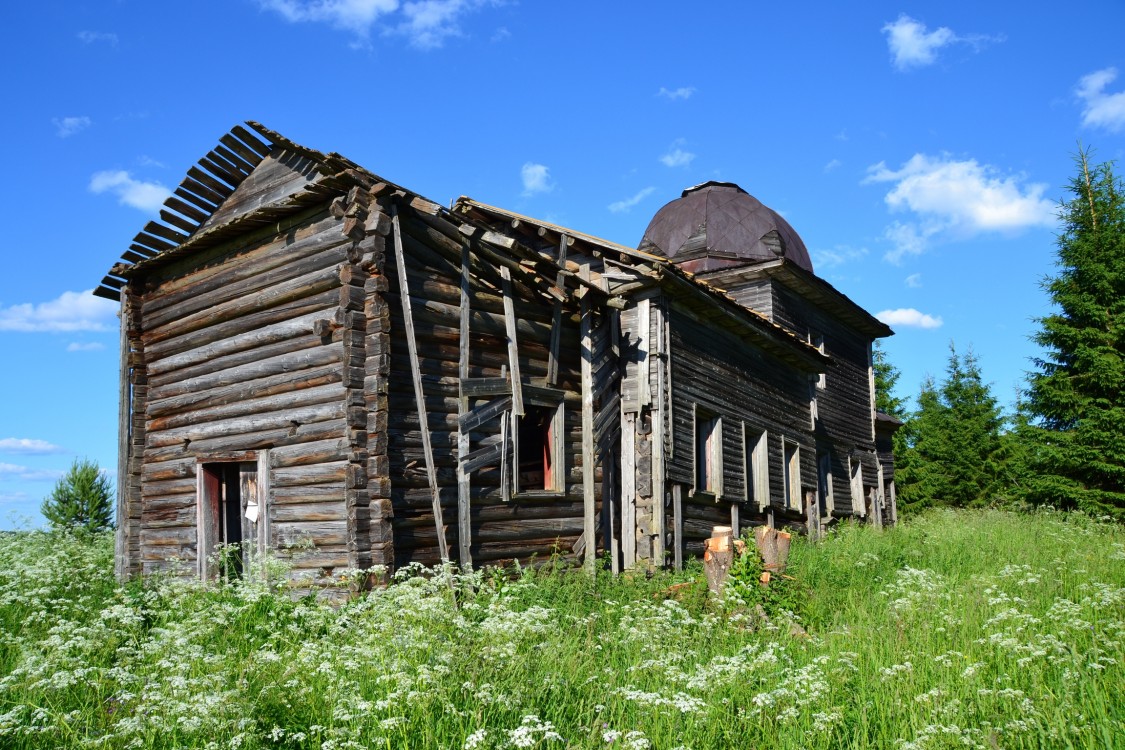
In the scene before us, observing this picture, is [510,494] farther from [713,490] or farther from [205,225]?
[205,225]

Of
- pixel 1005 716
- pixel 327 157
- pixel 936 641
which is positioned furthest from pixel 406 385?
pixel 1005 716

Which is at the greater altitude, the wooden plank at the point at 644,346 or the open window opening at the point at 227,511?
the wooden plank at the point at 644,346

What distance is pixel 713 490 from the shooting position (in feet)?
49.2

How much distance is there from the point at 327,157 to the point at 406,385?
2.87 metres

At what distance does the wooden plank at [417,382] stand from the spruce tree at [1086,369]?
17517 mm

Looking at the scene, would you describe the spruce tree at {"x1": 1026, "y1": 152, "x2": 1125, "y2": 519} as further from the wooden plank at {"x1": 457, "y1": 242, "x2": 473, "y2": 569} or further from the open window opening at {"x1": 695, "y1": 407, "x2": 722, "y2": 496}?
the wooden plank at {"x1": 457, "y1": 242, "x2": 473, "y2": 569}

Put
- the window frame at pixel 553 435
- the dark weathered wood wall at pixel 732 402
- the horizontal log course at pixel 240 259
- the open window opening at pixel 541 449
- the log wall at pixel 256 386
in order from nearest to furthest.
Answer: the log wall at pixel 256 386 < the horizontal log course at pixel 240 259 < the window frame at pixel 553 435 < the open window opening at pixel 541 449 < the dark weathered wood wall at pixel 732 402

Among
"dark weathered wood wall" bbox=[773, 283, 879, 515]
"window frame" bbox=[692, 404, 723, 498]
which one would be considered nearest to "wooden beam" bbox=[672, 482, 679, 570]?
"window frame" bbox=[692, 404, 723, 498]

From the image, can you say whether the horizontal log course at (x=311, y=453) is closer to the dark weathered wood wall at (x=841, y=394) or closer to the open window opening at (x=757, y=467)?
the open window opening at (x=757, y=467)

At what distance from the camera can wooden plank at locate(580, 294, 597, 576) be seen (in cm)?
1180

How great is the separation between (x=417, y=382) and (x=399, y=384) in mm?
221

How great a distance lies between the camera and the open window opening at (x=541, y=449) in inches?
454

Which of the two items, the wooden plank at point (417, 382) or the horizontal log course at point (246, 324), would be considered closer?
the wooden plank at point (417, 382)

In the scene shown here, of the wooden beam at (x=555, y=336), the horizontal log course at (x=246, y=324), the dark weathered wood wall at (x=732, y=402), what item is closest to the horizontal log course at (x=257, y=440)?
the horizontal log course at (x=246, y=324)
